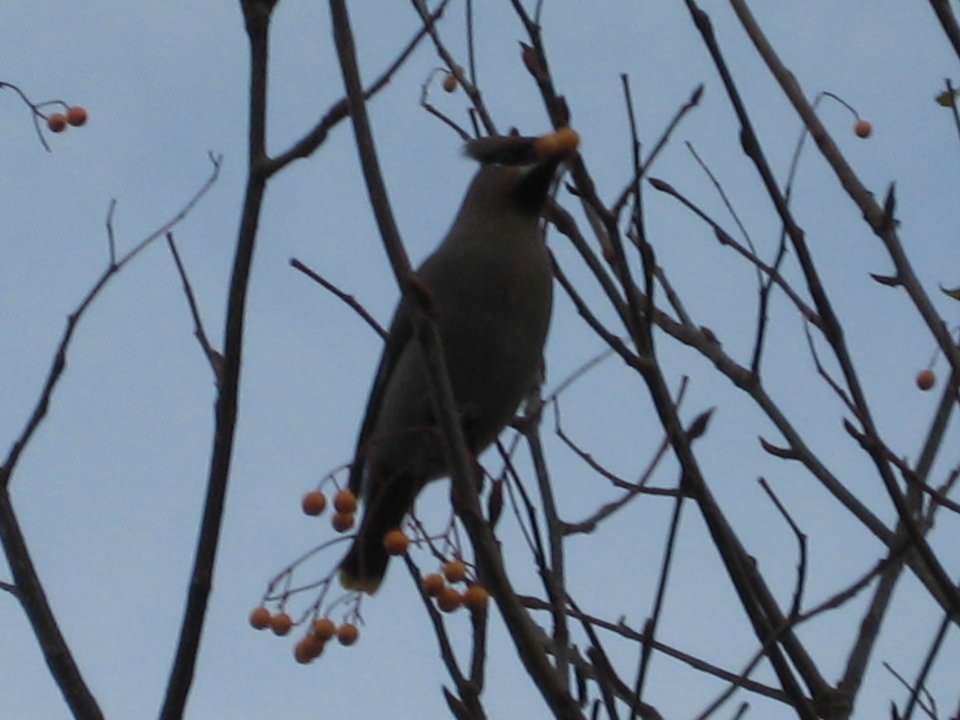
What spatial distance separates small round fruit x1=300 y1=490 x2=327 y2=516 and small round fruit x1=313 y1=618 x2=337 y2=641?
0.20 metres

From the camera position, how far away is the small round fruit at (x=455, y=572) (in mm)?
2570

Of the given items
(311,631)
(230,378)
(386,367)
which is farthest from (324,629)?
(386,367)

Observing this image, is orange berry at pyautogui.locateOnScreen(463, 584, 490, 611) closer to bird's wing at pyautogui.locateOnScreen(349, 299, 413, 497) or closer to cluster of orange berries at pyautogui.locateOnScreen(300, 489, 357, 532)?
cluster of orange berries at pyautogui.locateOnScreen(300, 489, 357, 532)

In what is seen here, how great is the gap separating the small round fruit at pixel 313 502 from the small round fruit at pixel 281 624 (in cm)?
23

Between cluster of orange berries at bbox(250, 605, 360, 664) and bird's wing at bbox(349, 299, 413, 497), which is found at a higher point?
bird's wing at bbox(349, 299, 413, 497)

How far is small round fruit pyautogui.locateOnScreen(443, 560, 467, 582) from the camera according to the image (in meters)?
2.57

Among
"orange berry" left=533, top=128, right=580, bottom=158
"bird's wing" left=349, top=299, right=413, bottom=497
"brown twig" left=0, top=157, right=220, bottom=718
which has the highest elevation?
"bird's wing" left=349, top=299, right=413, bottom=497

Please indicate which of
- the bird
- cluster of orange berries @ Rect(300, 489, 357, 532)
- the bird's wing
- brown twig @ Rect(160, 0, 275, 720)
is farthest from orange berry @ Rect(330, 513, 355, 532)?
the bird's wing

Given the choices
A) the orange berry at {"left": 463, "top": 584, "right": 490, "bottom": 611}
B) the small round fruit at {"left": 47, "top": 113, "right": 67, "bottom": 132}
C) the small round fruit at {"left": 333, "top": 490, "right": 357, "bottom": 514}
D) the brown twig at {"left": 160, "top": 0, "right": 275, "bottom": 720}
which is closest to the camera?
the brown twig at {"left": 160, "top": 0, "right": 275, "bottom": 720}

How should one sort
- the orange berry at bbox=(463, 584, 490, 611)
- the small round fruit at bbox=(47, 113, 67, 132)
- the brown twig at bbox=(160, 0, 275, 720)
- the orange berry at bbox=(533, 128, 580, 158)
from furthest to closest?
the small round fruit at bbox=(47, 113, 67, 132)
the orange berry at bbox=(463, 584, 490, 611)
the orange berry at bbox=(533, 128, 580, 158)
the brown twig at bbox=(160, 0, 275, 720)

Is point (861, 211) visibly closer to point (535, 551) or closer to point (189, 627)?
point (535, 551)

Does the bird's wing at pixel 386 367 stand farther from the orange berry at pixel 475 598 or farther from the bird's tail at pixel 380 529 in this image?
the orange berry at pixel 475 598

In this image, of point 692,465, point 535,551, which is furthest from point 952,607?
point 535,551

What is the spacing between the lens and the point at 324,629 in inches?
111
